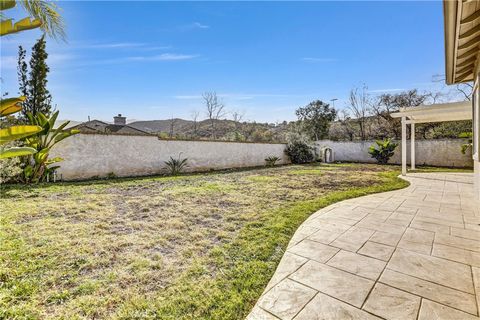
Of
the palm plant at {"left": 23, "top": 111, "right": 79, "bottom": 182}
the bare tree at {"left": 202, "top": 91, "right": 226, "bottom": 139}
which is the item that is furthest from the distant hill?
the palm plant at {"left": 23, "top": 111, "right": 79, "bottom": 182}

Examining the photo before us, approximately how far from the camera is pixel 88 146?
25.8 feet

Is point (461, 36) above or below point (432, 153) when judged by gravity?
above

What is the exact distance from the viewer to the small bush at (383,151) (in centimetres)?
1402

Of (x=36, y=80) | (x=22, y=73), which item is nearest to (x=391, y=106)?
(x=36, y=80)

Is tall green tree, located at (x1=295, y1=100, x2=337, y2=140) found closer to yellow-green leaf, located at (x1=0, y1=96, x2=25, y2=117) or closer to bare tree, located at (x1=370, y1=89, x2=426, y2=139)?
bare tree, located at (x1=370, y1=89, x2=426, y2=139)

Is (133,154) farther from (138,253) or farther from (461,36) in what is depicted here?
(461,36)

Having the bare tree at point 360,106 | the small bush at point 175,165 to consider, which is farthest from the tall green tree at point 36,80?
the bare tree at point 360,106

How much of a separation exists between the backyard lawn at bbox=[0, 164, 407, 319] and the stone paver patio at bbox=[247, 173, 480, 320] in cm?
27

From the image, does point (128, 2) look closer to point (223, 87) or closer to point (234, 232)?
point (234, 232)

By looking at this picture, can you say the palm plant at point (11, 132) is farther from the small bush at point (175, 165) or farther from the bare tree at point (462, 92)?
the bare tree at point (462, 92)

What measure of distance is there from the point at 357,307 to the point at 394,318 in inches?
9.2

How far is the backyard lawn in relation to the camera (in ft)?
5.59

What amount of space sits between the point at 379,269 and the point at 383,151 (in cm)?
1441

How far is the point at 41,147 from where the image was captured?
21.4ft
